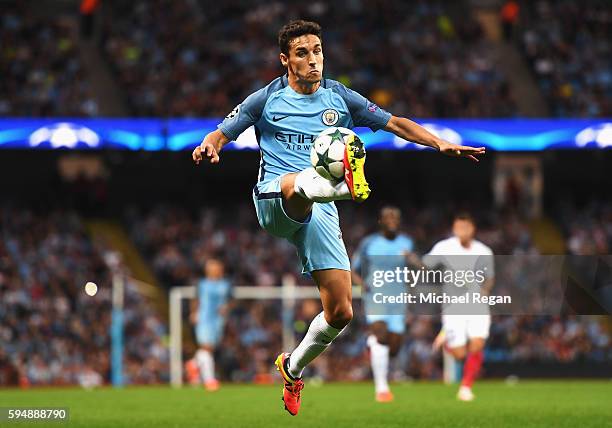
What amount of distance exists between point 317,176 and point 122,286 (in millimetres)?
15126

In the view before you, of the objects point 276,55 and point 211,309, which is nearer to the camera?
point 211,309

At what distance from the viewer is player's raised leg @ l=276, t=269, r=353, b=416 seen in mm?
8414

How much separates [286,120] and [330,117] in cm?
33

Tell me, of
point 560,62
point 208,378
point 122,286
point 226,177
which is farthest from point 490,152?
point 208,378

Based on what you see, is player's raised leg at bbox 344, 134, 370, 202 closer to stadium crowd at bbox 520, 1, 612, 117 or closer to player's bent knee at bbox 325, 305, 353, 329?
player's bent knee at bbox 325, 305, 353, 329

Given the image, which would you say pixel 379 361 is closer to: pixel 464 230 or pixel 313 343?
pixel 464 230

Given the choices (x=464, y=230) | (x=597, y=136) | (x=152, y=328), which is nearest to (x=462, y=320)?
(x=464, y=230)

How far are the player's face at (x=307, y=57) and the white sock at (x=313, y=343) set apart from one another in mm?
1849

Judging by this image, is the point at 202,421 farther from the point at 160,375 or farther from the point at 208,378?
the point at 160,375

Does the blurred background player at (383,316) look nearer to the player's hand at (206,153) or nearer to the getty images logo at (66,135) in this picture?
the player's hand at (206,153)

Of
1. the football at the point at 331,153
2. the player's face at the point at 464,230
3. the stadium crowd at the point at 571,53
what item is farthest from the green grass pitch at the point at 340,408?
the stadium crowd at the point at 571,53

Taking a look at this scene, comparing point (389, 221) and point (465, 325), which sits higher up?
point (389, 221)

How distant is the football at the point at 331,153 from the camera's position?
7492mm

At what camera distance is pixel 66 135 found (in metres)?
24.2
